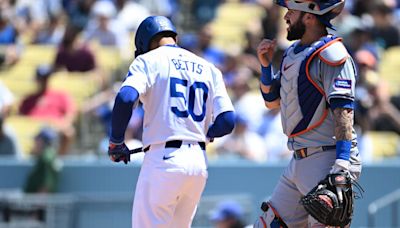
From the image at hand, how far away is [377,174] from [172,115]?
5.49 metres

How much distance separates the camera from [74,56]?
51.1 ft

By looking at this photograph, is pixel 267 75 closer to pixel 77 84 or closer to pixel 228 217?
pixel 228 217

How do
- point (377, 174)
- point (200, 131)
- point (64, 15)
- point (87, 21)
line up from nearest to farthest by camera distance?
point (200, 131), point (377, 174), point (87, 21), point (64, 15)

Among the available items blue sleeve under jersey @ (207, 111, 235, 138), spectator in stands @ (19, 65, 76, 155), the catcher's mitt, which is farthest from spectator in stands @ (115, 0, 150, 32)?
the catcher's mitt

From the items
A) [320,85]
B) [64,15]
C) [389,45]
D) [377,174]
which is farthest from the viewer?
[64,15]

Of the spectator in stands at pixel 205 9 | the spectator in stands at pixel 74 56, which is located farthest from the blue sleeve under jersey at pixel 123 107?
the spectator in stands at pixel 205 9

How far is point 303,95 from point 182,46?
7.96 metres

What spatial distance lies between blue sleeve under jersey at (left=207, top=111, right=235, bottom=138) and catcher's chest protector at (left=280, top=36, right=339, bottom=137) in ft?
1.61

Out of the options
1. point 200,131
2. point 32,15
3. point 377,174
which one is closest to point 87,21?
point 32,15

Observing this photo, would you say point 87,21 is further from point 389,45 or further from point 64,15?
point 389,45

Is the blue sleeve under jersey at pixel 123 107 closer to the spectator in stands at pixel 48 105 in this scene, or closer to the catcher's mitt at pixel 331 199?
the catcher's mitt at pixel 331 199

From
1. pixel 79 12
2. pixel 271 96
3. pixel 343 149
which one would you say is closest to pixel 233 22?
pixel 79 12

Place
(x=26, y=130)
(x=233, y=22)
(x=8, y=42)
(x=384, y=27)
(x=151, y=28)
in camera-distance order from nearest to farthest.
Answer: (x=151, y=28) → (x=26, y=130) → (x=384, y=27) → (x=8, y=42) → (x=233, y=22)

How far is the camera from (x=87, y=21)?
55.6 ft
